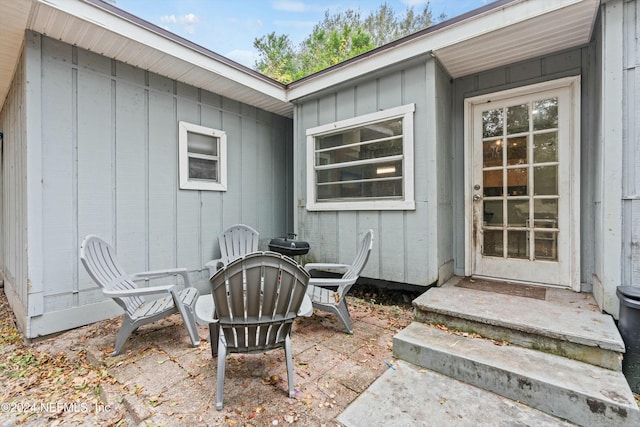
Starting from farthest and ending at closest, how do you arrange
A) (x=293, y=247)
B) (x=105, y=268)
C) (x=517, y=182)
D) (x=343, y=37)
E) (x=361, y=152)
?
(x=343, y=37), (x=293, y=247), (x=361, y=152), (x=517, y=182), (x=105, y=268)

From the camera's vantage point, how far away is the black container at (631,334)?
69.6 inches

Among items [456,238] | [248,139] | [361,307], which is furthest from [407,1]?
[361,307]

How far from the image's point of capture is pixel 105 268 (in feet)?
8.14

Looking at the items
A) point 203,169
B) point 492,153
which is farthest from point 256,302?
point 492,153

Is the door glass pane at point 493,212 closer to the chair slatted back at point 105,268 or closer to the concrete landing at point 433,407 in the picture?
the concrete landing at point 433,407

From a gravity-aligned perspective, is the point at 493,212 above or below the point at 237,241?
above

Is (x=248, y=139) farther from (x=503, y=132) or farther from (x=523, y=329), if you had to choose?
(x=523, y=329)

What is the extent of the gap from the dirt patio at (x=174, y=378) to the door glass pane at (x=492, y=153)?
2224 millimetres

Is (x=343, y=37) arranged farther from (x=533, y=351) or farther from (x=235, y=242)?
(x=533, y=351)

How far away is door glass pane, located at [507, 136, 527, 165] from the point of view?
314 cm

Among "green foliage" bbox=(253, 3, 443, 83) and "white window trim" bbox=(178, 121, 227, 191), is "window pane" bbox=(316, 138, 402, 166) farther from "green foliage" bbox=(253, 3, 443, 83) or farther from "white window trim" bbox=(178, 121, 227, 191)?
"green foliage" bbox=(253, 3, 443, 83)

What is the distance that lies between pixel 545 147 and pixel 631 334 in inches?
77.4

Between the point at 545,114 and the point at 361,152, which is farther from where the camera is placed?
the point at 361,152

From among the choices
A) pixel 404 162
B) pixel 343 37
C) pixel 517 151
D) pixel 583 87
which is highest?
pixel 343 37
